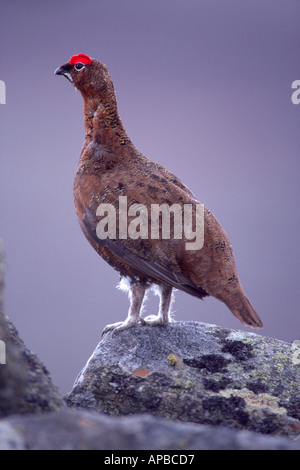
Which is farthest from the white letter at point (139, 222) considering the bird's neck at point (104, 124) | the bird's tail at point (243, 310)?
the bird's tail at point (243, 310)

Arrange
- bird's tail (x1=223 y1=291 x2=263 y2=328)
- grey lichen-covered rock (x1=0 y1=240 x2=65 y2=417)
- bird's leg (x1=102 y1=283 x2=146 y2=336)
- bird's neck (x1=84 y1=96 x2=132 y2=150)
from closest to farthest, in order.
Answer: grey lichen-covered rock (x1=0 y1=240 x2=65 y2=417) → bird's tail (x1=223 y1=291 x2=263 y2=328) → bird's leg (x1=102 y1=283 x2=146 y2=336) → bird's neck (x1=84 y1=96 x2=132 y2=150)

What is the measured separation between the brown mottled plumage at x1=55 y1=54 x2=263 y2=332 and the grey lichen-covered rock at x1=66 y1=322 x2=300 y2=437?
0.82ft

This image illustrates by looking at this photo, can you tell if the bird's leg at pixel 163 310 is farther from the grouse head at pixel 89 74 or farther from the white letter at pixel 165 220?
the grouse head at pixel 89 74

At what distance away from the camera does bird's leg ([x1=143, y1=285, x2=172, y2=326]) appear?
354cm

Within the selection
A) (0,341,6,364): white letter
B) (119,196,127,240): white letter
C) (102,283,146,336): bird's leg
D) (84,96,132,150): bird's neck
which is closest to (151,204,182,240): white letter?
(119,196,127,240): white letter

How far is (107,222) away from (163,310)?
79 cm

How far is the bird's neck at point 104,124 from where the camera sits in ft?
11.8

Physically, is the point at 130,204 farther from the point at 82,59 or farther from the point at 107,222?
the point at 82,59

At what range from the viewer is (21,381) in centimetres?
189

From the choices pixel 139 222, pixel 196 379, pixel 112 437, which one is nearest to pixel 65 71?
pixel 139 222

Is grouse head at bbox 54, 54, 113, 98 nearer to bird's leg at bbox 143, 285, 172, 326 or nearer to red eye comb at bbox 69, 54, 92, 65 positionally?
red eye comb at bbox 69, 54, 92, 65

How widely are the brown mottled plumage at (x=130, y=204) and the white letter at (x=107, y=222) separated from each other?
3 cm

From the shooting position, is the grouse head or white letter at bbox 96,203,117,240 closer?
white letter at bbox 96,203,117,240

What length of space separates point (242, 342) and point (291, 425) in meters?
0.76
